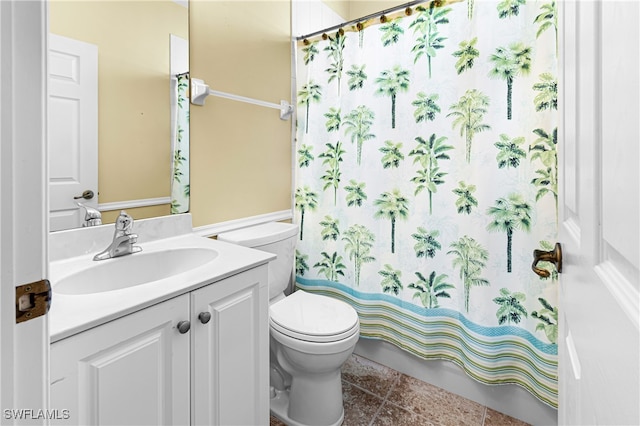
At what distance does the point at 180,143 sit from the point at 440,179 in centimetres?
122

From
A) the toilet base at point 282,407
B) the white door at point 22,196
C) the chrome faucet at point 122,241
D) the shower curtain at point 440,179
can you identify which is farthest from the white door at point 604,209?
the chrome faucet at point 122,241

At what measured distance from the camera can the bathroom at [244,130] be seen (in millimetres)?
1534

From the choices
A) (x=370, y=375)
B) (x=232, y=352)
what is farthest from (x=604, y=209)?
(x=370, y=375)

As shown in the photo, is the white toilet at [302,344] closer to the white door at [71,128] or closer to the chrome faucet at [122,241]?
the chrome faucet at [122,241]

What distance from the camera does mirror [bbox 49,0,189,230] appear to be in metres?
1.17

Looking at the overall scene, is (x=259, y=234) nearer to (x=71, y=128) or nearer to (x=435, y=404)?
(x=71, y=128)

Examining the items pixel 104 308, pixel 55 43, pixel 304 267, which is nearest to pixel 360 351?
pixel 304 267

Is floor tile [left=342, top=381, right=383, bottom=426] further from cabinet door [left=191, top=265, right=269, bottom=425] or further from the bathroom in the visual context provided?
cabinet door [left=191, top=265, right=269, bottom=425]

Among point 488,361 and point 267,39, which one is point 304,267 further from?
point 267,39

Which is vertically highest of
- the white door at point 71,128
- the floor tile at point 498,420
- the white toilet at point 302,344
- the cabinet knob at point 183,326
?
the white door at point 71,128

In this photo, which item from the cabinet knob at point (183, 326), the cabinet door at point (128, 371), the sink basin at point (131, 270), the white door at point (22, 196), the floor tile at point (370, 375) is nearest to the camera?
the white door at point (22, 196)

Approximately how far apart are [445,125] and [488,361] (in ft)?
3.63

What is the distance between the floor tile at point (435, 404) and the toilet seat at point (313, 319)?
544 mm

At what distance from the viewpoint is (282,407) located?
157 cm
